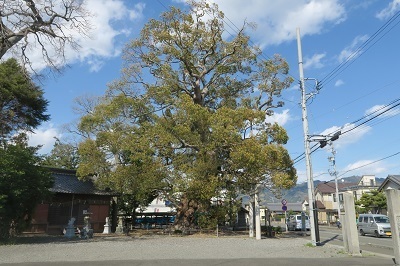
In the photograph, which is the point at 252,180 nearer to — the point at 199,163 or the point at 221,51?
the point at 199,163

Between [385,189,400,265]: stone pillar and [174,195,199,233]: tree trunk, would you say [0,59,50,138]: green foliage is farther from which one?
[385,189,400,265]: stone pillar

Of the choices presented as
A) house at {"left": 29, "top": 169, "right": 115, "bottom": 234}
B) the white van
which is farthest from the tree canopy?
the white van

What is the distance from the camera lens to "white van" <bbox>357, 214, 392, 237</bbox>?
80.6ft

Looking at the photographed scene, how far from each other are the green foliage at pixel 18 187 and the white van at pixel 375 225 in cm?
2290

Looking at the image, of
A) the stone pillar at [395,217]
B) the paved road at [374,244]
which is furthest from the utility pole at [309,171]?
the stone pillar at [395,217]

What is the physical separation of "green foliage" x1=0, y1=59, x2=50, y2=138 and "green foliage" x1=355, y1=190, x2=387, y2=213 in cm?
3582

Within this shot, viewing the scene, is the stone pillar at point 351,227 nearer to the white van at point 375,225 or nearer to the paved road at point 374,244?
the paved road at point 374,244

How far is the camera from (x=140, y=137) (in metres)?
24.6

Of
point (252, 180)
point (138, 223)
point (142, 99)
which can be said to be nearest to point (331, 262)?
point (252, 180)

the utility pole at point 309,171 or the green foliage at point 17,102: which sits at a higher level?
the green foliage at point 17,102

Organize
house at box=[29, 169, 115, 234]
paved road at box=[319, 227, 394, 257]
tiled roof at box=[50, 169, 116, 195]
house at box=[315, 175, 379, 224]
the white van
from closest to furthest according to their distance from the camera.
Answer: paved road at box=[319, 227, 394, 257], house at box=[29, 169, 115, 234], the white van, tiled roof at box=[50, 169, 116, 195], house at box=[315, 175, 379, 224]

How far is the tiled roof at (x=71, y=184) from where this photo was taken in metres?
25.1

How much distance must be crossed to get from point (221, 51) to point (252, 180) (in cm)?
1052

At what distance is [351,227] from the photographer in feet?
44.2
